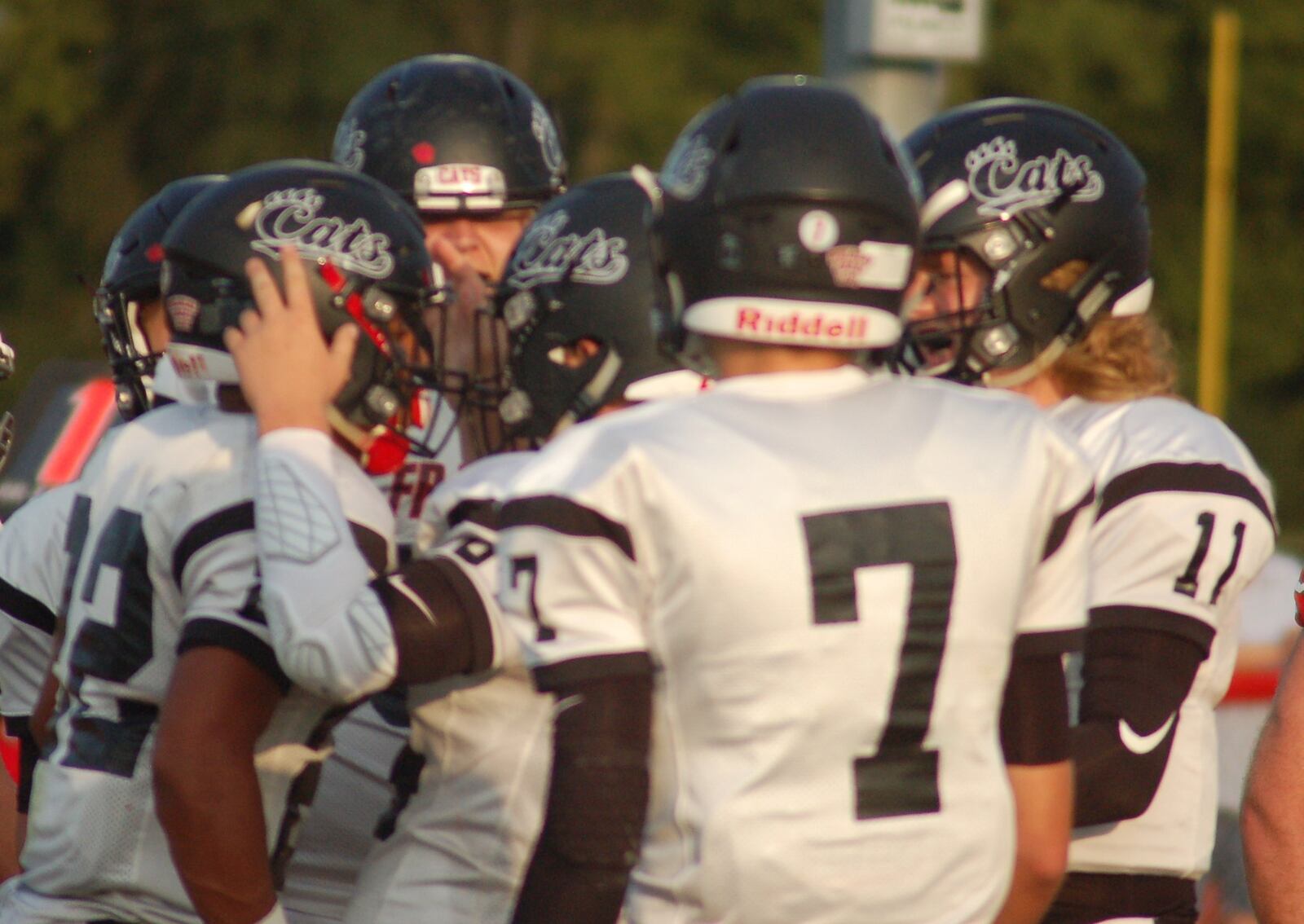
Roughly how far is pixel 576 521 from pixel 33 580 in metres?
1.53

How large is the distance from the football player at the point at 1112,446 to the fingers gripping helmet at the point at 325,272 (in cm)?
82

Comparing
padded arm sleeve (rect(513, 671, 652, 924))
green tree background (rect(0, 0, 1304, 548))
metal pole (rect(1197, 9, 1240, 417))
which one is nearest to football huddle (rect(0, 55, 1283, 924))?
padded arm sleeve (rect(513, 671, 652, 924))

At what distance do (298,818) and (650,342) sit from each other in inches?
35.4

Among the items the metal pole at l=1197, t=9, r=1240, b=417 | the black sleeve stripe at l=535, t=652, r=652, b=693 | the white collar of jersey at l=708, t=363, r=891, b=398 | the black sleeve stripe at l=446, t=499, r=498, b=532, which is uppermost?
the white collar of jersey at l=708, t=363, r=891, b=398

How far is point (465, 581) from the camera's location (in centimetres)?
279

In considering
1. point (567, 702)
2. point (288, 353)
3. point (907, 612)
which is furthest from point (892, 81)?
point (567, 702)

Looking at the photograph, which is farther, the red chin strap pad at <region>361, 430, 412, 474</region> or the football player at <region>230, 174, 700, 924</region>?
the red chin strap pad at <region>361, 430, 412, 474</region>

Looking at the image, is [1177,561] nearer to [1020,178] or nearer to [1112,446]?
[1112,446]

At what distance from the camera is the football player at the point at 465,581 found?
8.89ft

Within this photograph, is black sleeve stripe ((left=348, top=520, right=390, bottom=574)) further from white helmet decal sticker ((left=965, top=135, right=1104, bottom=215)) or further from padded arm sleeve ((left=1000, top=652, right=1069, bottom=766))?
white helmet decal sticker ((left=965, top=135, right=1104, bottom=215))

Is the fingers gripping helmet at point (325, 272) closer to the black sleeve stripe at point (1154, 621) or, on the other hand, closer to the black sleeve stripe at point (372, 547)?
the black sleeve stripe at point (372, 547)

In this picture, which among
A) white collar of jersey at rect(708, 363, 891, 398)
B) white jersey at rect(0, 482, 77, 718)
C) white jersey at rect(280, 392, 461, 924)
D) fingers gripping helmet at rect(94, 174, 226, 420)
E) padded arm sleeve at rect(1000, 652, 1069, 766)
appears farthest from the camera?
fingers gripping helmet at rect(94, 174, 226, 420)

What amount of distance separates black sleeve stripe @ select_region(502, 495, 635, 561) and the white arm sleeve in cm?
44

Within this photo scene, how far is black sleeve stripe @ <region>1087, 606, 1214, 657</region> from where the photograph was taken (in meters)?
3.15
